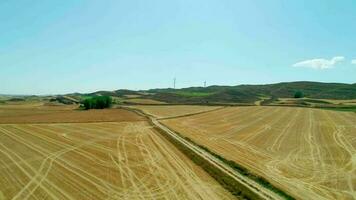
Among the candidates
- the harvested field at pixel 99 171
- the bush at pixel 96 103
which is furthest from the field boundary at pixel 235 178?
the bush at pixel 96 103

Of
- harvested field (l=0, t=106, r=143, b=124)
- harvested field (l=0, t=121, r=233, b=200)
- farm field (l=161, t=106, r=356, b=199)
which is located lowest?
harvested field (l=0, t=106, r=143, b=124)

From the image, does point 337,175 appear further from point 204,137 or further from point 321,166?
point 204,137

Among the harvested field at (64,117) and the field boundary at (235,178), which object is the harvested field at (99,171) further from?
the harvested field at (64,117)

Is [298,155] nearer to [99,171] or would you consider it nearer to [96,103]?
[99,171]

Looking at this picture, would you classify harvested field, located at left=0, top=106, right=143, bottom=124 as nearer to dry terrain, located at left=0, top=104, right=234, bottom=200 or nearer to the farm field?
dry terrain, located at left=0, top=104, right=234, bottom=200

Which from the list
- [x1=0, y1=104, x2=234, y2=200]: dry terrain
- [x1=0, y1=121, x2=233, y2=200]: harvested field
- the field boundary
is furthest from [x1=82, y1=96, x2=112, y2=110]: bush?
the field boundary

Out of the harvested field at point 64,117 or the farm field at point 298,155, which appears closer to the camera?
the farm field at point 298,155

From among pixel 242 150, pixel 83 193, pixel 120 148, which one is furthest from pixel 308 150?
pixel 83 193

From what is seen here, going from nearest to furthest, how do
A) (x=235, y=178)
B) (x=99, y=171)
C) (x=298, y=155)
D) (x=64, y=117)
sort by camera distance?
(x=235, y=178), (x=99, y=171), (x=298, y=155), (x=64, y=117)

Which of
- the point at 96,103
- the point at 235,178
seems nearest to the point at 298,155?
the point at 235,178
